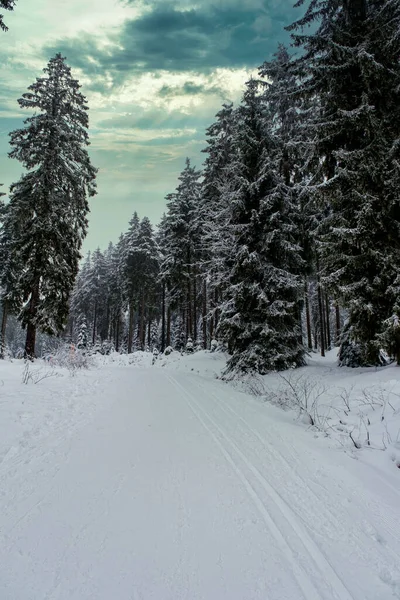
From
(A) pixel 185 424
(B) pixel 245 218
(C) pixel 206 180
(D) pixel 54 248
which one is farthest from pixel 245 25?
(A) pixel 185 424

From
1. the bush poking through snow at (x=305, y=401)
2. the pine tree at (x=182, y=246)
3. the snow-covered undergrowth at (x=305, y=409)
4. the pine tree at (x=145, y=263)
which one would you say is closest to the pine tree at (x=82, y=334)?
the pine tree at (x=145, y=263)

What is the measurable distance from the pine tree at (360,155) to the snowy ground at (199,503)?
2590mm

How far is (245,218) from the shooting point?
13.8 m

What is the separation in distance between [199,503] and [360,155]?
30.1ft

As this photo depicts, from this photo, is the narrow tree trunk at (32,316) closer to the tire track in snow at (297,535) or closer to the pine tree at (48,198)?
the pine tree at (48,198)

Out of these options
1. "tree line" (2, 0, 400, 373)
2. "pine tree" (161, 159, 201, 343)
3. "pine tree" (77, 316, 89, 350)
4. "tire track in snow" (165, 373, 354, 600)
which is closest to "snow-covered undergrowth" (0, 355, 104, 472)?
"tire track in snow" (165, 373, 354, 600)

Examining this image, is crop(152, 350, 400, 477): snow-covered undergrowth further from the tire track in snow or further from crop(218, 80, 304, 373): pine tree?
the tire track in snow

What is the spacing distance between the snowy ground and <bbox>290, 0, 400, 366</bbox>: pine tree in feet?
8.50

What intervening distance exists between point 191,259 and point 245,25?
16.5m

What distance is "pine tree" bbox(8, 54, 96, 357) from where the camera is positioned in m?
15.0

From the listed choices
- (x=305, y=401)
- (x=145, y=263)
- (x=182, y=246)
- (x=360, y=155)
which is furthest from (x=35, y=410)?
(x=145, y=263)

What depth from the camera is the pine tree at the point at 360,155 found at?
8203 millimetres

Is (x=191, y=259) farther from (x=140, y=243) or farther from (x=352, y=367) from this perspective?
(x=352, y=367)

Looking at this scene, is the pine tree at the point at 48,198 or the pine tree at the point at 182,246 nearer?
the pine tree at the point at 48,198
